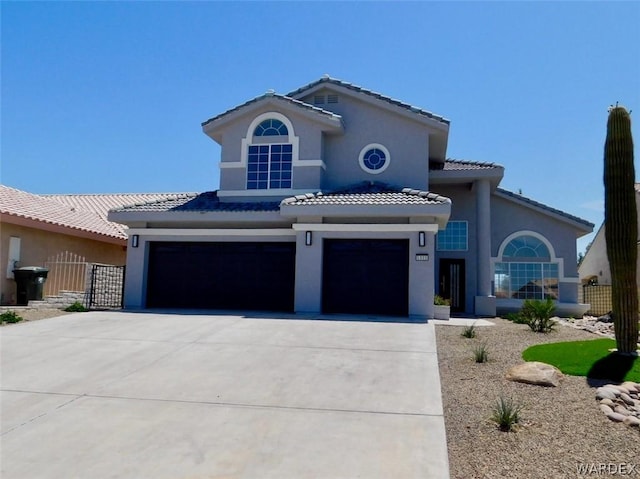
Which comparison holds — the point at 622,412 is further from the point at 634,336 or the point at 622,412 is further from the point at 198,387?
the point at 198,387

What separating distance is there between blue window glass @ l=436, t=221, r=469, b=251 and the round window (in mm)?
4568

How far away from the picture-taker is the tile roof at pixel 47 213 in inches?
734

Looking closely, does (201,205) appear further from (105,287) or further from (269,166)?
(105,287)

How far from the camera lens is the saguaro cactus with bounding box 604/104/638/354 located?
912 cm

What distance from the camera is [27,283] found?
17922 mm

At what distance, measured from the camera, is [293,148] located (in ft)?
57.8

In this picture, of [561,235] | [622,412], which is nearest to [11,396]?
[622,412]

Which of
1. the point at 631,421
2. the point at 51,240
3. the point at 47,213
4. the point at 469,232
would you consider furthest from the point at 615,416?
the point at 47,213

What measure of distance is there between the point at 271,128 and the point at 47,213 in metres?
10.2

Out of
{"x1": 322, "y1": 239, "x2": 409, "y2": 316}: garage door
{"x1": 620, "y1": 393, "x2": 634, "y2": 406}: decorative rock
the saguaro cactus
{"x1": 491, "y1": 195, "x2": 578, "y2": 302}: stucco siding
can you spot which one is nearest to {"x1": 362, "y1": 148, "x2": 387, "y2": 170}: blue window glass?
{"x1": 322, "y1": 239, "x2": 409, "y2": 316}: garage door

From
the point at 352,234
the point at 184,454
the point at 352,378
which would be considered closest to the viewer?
the point at 184,454

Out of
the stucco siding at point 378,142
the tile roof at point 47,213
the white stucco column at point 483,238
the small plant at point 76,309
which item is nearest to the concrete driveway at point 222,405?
the small plant at point 76,309

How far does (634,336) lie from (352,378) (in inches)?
211

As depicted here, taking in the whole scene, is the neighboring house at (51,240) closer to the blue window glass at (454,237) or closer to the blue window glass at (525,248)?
the blue window glass at (454,237)
